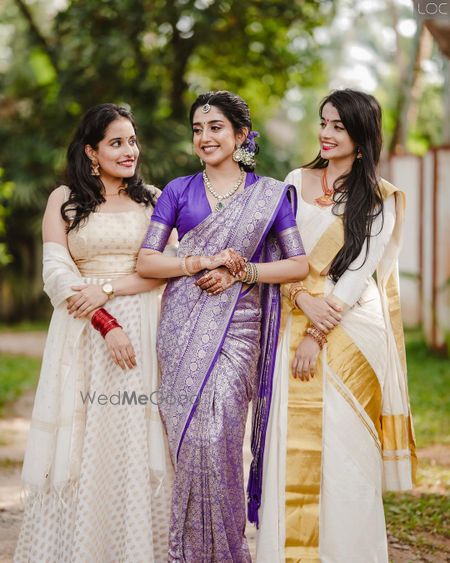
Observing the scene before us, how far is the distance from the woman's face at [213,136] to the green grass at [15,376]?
510cm

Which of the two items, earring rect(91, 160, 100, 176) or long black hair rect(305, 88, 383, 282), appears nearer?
long black hair rect(305, 88, 383, 282)

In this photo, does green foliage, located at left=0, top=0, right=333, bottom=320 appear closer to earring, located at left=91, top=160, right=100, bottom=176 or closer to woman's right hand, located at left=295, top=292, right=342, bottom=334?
earring, located at left=91, top=160, right=100, bottom=176

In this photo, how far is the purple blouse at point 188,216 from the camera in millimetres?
3381

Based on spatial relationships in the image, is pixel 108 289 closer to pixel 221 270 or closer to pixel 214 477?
pixel 221 270

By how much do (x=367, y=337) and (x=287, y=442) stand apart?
57 centimetres

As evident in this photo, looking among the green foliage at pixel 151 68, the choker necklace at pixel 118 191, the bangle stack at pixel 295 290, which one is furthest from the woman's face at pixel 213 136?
the green foliage at pixel 151 68

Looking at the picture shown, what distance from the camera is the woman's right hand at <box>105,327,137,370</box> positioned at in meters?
3.47

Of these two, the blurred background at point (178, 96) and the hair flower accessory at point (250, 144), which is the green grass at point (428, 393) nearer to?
the blurred background at point (178, 96)

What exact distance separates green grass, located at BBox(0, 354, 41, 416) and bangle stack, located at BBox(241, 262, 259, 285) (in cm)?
505

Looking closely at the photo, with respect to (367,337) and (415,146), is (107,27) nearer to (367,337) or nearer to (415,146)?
(367,337)

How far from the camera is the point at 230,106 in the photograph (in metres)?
3.35

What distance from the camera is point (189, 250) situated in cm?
340

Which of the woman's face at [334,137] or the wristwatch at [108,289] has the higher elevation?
the woman's face at [334,137]

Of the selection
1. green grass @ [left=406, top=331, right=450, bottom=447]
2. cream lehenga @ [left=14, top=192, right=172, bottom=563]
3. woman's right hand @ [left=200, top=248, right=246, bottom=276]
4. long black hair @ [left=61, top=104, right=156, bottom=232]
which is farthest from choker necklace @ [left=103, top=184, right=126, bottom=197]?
green grass @ [left=406, top=331, right=450, bottom=447]
